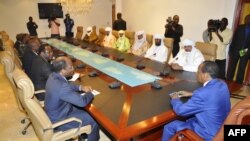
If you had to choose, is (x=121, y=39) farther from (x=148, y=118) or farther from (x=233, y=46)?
(x=148, y=118)

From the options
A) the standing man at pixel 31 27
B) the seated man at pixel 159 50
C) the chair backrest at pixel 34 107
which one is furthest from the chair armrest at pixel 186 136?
the standing man at pixel 31 27

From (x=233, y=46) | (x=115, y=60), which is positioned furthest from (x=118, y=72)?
(x=233, y=46)

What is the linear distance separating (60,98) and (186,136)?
3.92 ft

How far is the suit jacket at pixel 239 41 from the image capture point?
160 inches

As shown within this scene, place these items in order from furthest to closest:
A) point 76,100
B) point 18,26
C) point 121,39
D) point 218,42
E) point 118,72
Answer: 1. point 18,26
2. point 121,39
3. point 218,42
4. point 118,72
5. point 76,100

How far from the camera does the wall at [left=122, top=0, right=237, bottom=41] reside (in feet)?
15.6

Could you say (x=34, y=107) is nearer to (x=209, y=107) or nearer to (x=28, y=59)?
(x=209, y=107)

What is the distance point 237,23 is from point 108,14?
6.54 metres

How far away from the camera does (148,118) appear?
164 centimetres

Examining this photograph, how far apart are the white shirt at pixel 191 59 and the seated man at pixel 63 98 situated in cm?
165

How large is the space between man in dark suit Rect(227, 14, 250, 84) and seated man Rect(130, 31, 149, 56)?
73.6 inches

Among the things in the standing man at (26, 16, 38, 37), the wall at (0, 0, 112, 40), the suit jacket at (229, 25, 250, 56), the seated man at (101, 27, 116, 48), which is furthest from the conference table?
the wall at (0, 0, 112, 40)

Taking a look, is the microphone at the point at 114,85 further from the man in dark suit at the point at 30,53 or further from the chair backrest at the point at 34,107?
the man in dark suit at the point at 30,53

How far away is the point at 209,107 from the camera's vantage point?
1642mm
